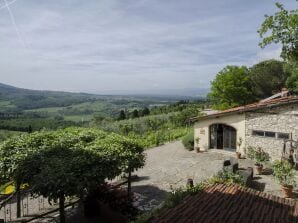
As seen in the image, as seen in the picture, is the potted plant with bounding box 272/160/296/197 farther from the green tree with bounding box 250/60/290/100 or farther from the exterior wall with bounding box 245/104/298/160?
the green tree with bounding box 250/60/290/100

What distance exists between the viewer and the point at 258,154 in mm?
17828

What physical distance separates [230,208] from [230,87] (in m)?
26.8

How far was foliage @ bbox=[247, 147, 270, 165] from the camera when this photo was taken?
17.0 m

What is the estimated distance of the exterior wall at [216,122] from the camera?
19.3 meters

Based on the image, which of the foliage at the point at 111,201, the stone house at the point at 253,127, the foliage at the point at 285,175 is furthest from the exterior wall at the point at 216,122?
the foliage at the point at 111,201

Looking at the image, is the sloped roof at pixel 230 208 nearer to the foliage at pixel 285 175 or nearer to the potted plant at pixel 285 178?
the potted plant at pixel 285 178

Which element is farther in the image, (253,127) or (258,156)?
(253,127)

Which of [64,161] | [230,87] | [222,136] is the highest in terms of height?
[230,87]

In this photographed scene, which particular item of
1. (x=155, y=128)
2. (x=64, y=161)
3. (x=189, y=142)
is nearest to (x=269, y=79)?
(x=155, y=128)

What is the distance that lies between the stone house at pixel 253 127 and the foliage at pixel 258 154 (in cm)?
26

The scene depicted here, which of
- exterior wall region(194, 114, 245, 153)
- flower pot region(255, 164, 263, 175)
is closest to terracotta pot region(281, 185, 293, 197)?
flower pot region(255, 164, 263, 175)

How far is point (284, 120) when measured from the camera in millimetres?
17047

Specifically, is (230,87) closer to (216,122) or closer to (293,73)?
(293,73)

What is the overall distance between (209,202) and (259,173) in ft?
26.7
